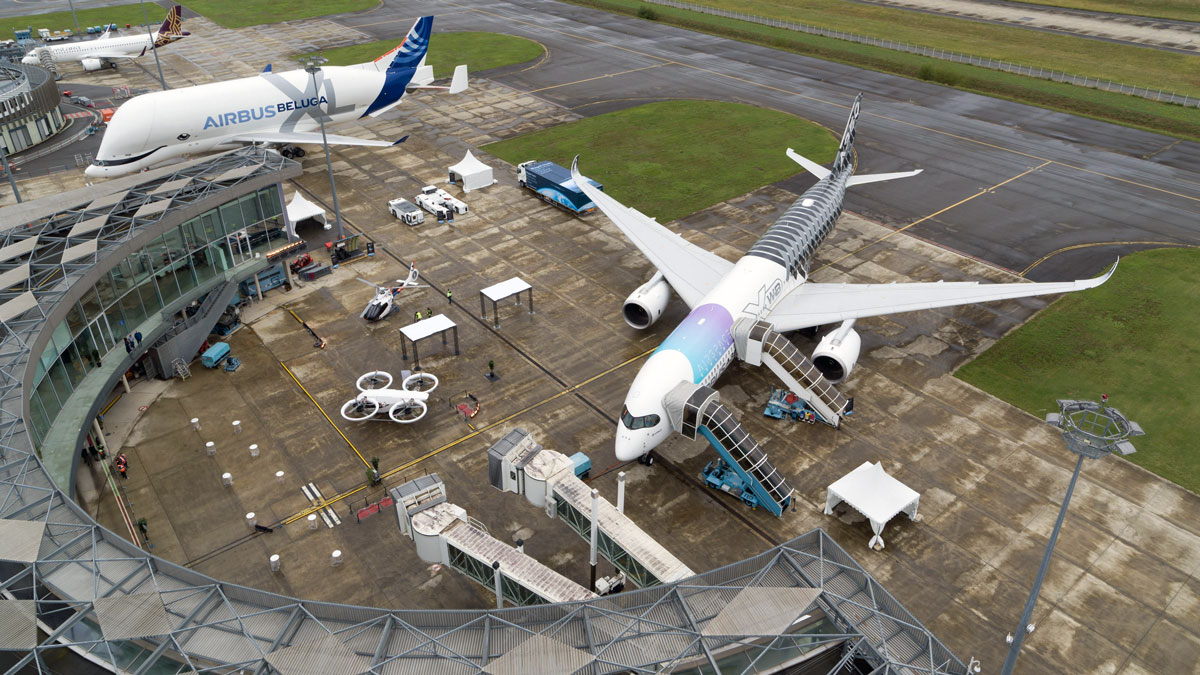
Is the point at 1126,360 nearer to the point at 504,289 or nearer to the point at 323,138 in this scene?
the point at 504,289

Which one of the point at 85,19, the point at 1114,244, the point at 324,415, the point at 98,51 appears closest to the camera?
the point at 324,415

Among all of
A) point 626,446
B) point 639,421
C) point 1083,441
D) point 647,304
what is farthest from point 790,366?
point 1083,441

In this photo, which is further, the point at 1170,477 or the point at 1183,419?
the point at 1183,419

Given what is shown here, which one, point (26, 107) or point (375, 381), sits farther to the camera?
point (26, 107)

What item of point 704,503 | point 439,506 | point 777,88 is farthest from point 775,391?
point 777,88

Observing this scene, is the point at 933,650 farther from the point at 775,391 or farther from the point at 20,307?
the point at 20,307

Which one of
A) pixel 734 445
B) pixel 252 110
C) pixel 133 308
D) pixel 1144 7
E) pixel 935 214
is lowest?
pixel 935 214
